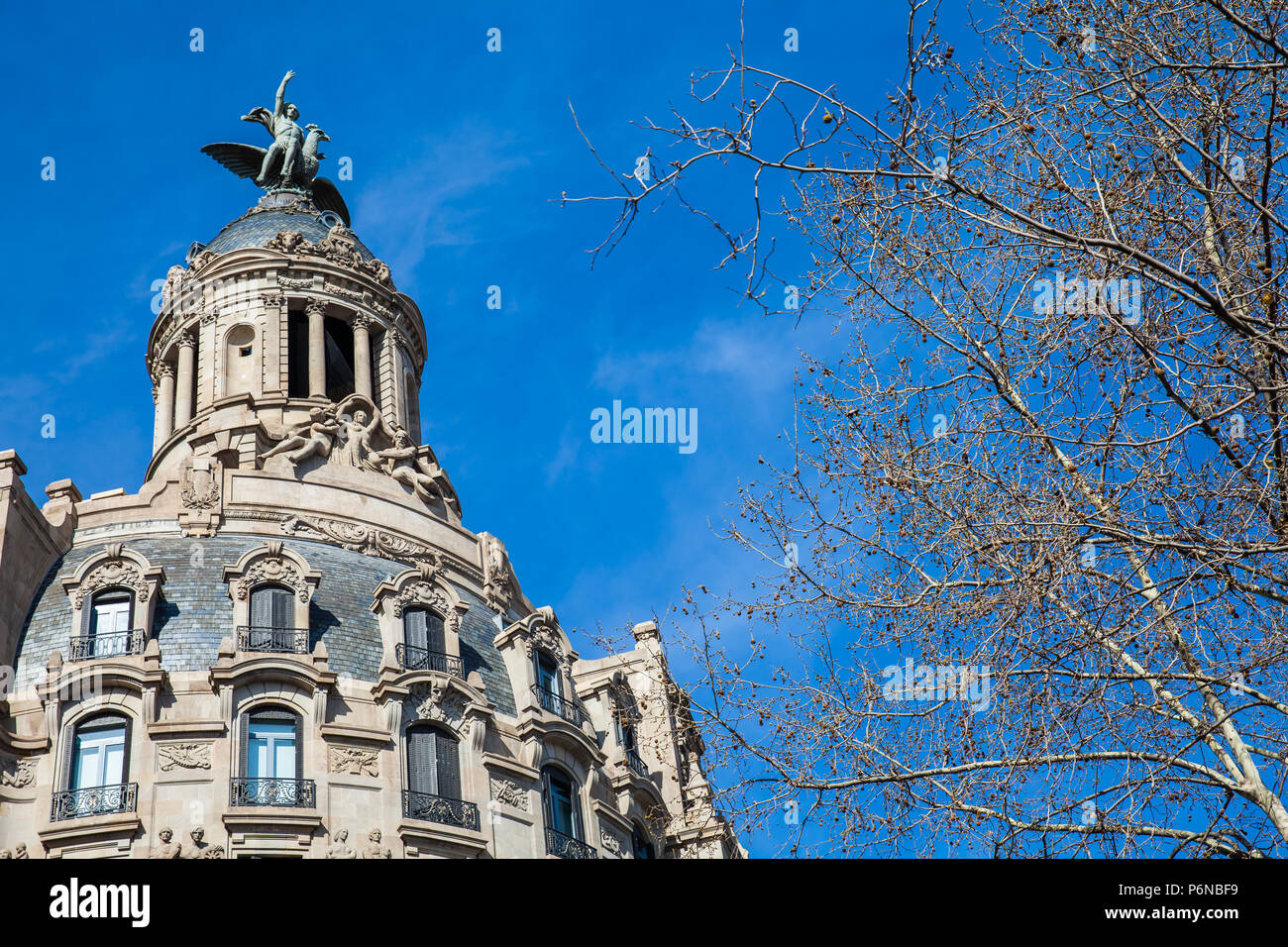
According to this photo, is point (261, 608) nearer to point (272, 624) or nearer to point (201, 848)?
point (272, 624)

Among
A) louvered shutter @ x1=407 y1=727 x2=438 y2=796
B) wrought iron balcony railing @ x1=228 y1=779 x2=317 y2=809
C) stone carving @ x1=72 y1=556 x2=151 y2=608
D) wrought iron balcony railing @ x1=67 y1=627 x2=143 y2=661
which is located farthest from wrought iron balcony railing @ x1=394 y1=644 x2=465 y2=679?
stone carving @ x1=72 y1=556 x2=151 y2=608

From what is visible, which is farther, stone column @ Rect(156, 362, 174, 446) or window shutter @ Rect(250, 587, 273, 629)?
stone column @ Rect(156, 362, 174, 446)

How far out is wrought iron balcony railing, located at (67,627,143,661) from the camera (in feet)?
110

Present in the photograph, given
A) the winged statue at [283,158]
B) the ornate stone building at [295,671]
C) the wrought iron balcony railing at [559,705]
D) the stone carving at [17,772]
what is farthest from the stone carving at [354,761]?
the winged statue at [283,158]

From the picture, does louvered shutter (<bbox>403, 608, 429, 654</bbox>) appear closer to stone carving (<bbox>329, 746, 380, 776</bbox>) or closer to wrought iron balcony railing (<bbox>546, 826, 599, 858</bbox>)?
stone carving (<bbox>329, 746, 380, 776</bbox>)

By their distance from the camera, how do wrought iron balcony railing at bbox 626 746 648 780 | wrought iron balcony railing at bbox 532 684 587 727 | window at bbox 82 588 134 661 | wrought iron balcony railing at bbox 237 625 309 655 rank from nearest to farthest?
1. window at bbox 82 588 134 661
2. wrought iron balcony railing at bbox 237 625 309 655
3. wrought iron balcony railing at bbox 532 684 587 727
4. wrought iron balcony railing at bbox 626 746 648 780

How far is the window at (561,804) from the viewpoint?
3588cm

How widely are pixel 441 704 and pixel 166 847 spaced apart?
280 inches

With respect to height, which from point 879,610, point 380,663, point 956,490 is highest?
point 380,663

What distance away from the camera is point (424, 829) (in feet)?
105

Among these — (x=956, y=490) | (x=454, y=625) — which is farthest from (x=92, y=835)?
(x=956, y=490)

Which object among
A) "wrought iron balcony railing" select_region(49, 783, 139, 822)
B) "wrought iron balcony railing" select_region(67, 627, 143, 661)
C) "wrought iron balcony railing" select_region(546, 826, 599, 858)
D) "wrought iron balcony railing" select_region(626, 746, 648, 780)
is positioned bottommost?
"wrought iron balcony railing" select_region(546, 826, 599, 858)
